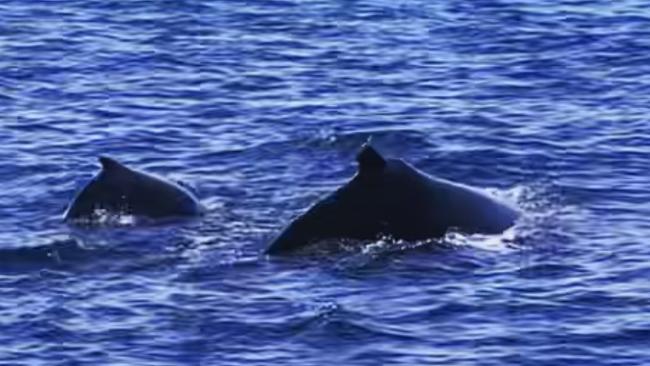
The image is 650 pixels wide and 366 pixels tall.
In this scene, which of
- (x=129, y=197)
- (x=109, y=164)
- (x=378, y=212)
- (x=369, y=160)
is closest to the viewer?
(x=369, y=160)

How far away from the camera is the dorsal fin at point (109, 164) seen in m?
33.4

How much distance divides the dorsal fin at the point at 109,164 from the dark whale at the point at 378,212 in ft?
13.5

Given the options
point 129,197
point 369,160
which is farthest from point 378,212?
point 129,197

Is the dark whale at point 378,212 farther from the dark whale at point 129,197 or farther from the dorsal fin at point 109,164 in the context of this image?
the dorsal fin at point 109,164

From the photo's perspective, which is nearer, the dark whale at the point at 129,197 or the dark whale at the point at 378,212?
the dark whale at the point at 378,212

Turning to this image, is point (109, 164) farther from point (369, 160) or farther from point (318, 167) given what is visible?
point (369, 160)

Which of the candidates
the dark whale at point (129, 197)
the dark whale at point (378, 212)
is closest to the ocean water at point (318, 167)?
the dark whale at point (378, 212)

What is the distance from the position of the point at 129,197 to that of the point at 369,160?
5.16 m

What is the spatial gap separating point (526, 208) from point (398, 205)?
10.7ft

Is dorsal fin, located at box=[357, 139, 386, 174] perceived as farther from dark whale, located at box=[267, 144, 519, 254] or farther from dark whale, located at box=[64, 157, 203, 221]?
dark whale, located at box=[64, 157, 203, 221]

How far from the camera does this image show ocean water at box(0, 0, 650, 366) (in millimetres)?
26719

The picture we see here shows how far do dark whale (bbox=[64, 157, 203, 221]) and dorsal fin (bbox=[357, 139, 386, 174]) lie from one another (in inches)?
159

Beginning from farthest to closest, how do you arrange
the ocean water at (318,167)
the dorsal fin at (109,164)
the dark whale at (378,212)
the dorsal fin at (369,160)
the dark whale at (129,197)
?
the dorsal fin at (109,164) → the dark whale at (129,197) → the dark whale at (378,212) → the dorsal fin at (369,160) → the ocean water at (318,167)

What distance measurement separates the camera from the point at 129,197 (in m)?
33.3
